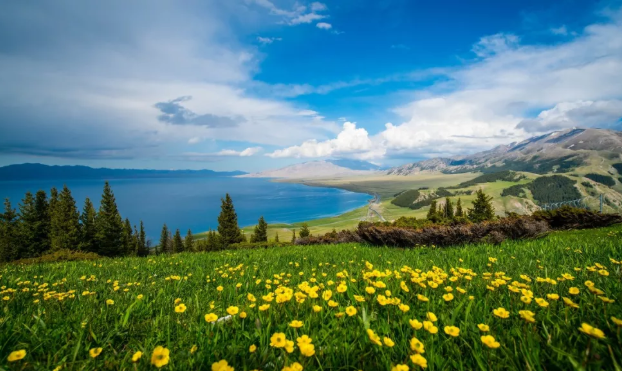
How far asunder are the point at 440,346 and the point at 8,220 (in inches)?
2593

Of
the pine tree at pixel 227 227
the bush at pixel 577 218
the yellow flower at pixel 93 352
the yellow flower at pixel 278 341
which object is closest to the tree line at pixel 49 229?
the pine tree at pixel 227 227

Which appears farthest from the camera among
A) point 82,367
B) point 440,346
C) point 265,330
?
point 265,330

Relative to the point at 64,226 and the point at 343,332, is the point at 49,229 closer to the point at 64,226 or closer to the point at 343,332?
the point at 64,226

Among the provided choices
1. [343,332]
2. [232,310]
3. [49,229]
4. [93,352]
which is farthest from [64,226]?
[343,332]

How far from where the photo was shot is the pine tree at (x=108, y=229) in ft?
150

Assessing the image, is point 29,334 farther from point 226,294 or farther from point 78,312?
point 226,294

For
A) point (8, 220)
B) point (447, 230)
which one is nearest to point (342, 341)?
point (447, 230)

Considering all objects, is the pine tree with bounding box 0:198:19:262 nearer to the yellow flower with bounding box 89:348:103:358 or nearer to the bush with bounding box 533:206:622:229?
the yellow flower with bounding box 89:348:103:358

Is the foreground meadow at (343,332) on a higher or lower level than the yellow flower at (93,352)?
lower

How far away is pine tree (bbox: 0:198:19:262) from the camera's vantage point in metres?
41.5

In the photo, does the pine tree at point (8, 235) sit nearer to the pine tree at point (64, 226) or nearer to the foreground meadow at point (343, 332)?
the pine tree at point (64, 226)

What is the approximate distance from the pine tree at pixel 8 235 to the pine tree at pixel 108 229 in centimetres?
1014

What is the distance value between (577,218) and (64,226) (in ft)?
186

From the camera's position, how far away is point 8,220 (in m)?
43.9
